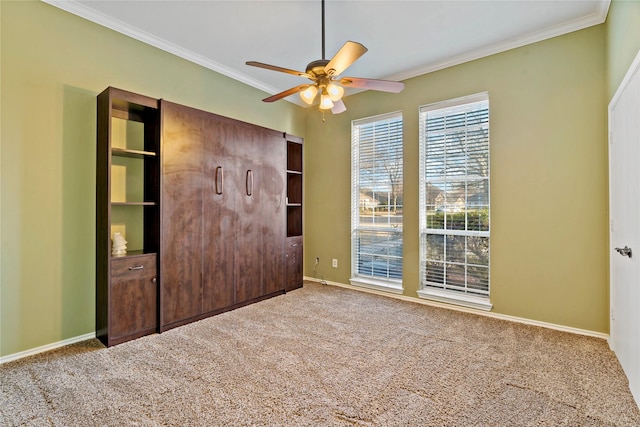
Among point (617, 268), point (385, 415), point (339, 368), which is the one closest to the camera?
point (385, 415)

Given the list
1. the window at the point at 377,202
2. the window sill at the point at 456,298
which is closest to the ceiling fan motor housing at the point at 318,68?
the window at the point at 377,202

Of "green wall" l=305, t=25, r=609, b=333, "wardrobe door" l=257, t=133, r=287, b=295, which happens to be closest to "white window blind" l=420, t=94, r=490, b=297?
"green wall" l=305, t=25, r=609, b=333

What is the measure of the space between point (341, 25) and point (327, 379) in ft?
9.92

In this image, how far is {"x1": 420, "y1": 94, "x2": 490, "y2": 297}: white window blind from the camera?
3.50 m

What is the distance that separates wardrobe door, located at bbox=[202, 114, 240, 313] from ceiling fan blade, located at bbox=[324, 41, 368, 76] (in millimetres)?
1578

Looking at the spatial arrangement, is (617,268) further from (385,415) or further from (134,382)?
(134,382)

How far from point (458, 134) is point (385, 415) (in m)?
3.05

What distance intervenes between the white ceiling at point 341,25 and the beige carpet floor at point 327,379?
2.89 meters

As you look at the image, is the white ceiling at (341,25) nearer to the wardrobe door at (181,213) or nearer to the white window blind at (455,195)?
the white window blind at (455,195)

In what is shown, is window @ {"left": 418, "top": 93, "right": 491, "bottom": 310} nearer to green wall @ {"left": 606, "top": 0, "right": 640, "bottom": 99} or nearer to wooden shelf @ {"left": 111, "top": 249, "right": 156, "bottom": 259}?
green wall @ {"left": 606, "top": 0, "right": 640, "bottom": 99}

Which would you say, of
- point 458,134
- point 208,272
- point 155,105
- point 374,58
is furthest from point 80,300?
point 458,134

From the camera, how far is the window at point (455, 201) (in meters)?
3.50

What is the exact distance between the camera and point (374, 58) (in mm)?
3611

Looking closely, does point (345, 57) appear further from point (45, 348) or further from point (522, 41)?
point (45, 348)
